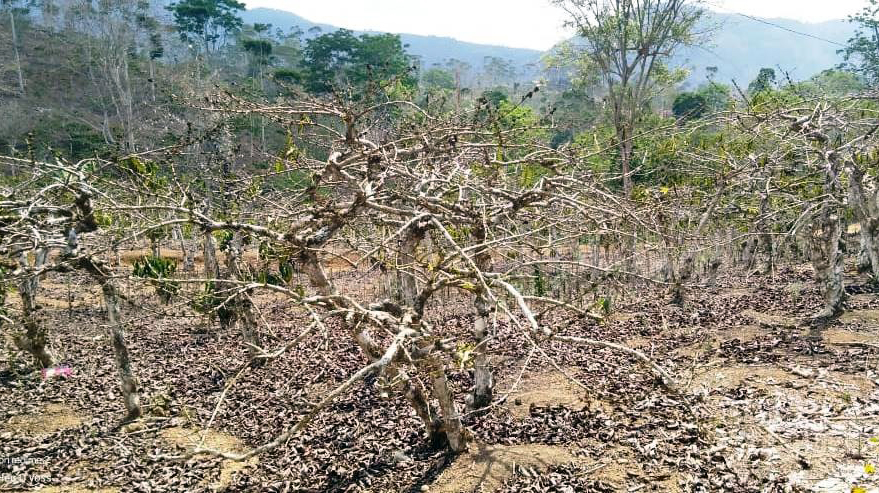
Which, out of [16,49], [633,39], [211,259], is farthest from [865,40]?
[16,49]

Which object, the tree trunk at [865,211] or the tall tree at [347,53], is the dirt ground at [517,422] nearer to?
the tree trunk at [865,211]

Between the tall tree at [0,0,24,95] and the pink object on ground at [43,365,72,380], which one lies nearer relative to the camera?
the pink object on ground at [43,365,72,380]

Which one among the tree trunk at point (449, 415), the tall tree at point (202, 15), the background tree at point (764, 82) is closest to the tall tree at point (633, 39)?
the background tree at point (764, 82)

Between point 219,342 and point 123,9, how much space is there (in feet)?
83.9

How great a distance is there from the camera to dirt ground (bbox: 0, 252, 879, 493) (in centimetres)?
394

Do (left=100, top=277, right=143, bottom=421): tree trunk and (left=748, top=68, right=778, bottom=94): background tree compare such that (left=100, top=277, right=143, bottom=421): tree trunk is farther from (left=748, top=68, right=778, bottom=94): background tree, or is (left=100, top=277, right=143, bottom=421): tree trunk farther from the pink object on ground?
(left=748, top=68, right=778, bottom=94): background tree

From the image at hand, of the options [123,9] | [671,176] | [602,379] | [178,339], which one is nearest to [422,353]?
[602,379]

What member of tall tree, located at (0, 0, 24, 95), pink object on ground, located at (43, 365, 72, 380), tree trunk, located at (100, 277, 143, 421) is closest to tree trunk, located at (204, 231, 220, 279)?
pink object on ground, located at (43, 365, 72, 380)

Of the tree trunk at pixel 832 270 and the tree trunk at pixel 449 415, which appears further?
the tree trunk at pixel 832 270

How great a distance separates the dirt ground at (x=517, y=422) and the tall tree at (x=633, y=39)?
887cm

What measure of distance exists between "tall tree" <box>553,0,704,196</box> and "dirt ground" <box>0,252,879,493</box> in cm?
887

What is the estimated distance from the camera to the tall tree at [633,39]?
1428cm

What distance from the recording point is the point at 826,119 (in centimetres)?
625

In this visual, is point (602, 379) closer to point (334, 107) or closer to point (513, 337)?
point (513, 337)
